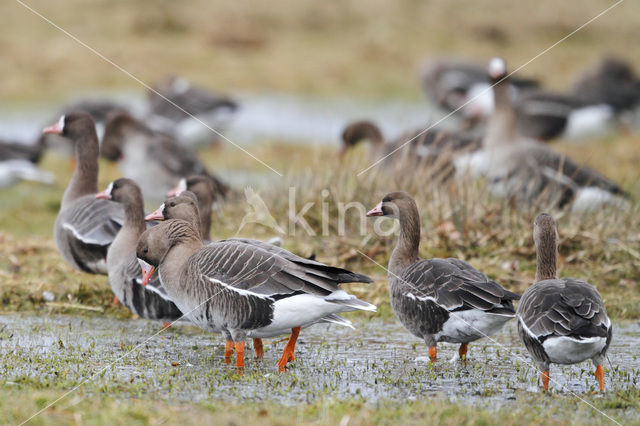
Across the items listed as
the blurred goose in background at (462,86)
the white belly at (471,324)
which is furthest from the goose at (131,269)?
the blurred goose in background at (462,86)

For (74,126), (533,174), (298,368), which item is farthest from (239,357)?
(533,174)

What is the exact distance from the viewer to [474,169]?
14.0 meters

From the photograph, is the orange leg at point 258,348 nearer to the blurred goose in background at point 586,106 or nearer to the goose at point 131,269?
the goose at point 131,269

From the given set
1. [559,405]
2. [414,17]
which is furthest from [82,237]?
[414,17]

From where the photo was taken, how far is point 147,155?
15797mm

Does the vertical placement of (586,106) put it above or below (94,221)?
above

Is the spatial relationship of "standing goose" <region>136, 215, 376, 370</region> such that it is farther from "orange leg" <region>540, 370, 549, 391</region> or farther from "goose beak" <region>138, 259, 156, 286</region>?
"orange leg" <region>540, 370, 549, 391</region>

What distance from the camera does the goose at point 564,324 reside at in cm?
669

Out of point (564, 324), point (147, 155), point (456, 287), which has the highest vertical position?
point (147, 155)

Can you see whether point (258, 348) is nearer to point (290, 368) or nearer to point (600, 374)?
point (290, 368)

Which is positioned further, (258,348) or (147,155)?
(147,155)

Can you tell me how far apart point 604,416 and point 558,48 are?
1208 inches

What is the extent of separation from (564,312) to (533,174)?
701 cm

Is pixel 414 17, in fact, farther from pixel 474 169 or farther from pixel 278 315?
pixel 278 315
